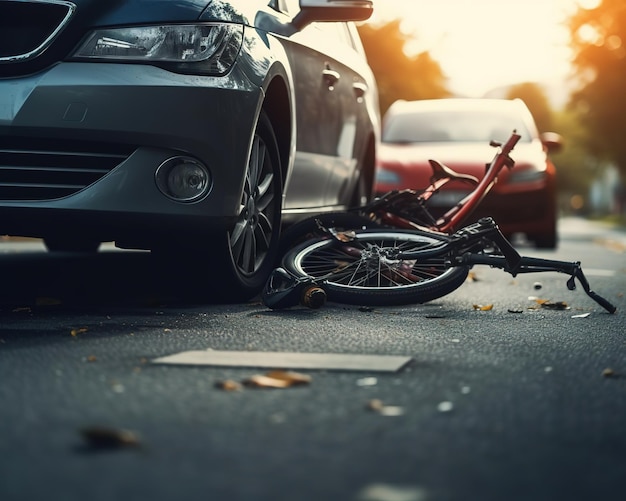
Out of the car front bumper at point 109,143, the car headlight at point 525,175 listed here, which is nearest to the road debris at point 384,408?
the car front bumper at point 109,143

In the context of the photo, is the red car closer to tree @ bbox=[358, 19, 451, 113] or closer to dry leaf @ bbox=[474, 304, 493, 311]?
dry leaf @ bbox=[474, 304, 493, 311]

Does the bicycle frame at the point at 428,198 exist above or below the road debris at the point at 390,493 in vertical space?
above

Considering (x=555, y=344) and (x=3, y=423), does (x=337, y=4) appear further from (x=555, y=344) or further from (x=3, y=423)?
(x=3, y=423)

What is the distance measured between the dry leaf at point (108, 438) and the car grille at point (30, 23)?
268cm

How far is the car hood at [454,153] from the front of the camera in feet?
41.1

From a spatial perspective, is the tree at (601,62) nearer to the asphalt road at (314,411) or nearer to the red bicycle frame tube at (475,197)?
the red bicycle frame tube at (475,197)

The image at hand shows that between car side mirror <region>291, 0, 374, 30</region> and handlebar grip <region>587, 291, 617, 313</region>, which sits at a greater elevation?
car side mirror <region>291, 0, 374, 30</region>

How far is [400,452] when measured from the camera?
9.38 feet

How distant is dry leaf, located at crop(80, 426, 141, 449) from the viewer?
2.85 meters

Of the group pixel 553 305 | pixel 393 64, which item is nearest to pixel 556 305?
pixel 553 305

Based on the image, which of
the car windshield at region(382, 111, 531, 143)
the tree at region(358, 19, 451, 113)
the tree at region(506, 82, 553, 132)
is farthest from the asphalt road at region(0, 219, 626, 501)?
the tree at region(506, 82, 553, 132)

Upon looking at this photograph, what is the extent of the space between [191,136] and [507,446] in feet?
9.02

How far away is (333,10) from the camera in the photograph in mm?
6277

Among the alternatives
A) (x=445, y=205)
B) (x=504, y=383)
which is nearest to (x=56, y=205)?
(x=504, y=383)
